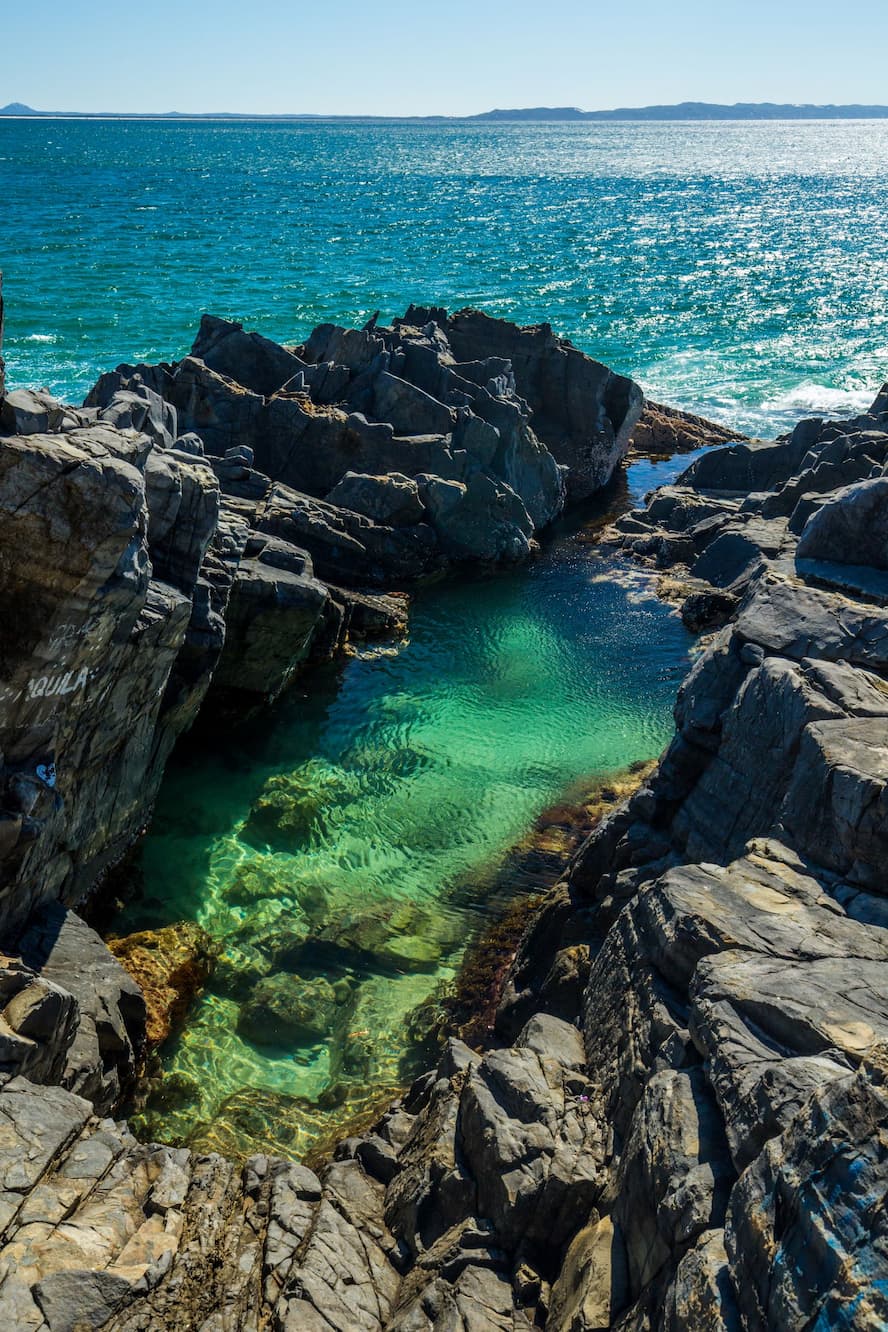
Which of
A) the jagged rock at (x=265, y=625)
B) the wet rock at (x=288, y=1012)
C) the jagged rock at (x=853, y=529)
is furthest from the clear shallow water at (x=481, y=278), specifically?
the wet rock at (x=288, y=1012)

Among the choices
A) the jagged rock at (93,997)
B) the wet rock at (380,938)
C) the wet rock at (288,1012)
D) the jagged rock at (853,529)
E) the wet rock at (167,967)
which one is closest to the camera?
the jagged rock at (93,997)

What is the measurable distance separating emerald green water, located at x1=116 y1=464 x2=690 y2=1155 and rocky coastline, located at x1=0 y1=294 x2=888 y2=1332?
1.62 meters

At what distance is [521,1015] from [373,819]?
807cm

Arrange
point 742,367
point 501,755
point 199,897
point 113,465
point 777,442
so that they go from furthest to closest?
1. point 742,367
2. point 777,442
3. point 501,755
4. point 199,897
5. point 113,465

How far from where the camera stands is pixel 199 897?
23.5 metres

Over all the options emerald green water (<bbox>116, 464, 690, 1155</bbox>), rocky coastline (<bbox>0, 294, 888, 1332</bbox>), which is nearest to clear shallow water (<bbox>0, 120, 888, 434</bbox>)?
emerald green water (<bbox>116, 464, 690, 1155</bbox>)

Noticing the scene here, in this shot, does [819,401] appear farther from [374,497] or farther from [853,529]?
[853,529]

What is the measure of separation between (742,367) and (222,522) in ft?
191

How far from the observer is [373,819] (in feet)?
86.7

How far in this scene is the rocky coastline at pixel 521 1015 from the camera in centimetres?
1076

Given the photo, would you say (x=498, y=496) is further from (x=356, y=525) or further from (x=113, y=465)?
(x=113, y=465)

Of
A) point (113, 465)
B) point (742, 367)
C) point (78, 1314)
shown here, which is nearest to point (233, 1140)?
point (78, 1314)

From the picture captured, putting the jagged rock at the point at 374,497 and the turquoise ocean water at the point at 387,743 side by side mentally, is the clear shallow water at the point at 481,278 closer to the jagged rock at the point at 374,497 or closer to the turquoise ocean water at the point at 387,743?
the turquoise ocean water at the point at 387,743

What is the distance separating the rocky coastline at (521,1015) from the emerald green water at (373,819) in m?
1.62
